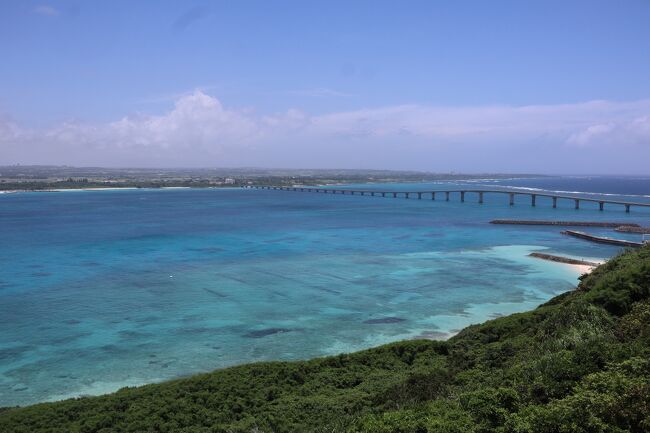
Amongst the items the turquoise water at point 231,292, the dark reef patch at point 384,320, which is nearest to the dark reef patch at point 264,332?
the turquoise water at point 231,292

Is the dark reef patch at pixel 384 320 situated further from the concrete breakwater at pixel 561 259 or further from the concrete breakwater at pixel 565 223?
the concrete breakwater at pixel 565 223

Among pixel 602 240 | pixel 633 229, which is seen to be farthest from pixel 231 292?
pixel 633 229

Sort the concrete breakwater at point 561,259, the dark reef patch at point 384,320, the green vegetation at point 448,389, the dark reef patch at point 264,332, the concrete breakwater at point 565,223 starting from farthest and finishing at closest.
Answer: the concrete breakwater at point 565,223, the concrete breakwater at point 561,259, the dark reef patch at point 384,320, the dark reef patch at point 264,332, the green vegetation at point 448,389

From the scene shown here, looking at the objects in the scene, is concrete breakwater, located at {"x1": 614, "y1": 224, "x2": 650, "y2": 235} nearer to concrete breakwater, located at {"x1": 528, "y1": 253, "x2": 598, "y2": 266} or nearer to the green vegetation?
concrete breakwater, located at {"x1": 528, "y1": 253, "x2": 598, "y2": 266}

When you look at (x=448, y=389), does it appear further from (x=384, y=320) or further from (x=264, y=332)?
(x=384, y=320)

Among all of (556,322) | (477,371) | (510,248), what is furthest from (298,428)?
(510,248)

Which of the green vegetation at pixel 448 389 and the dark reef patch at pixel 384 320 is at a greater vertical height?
the green vegetation at pixel 448 389
